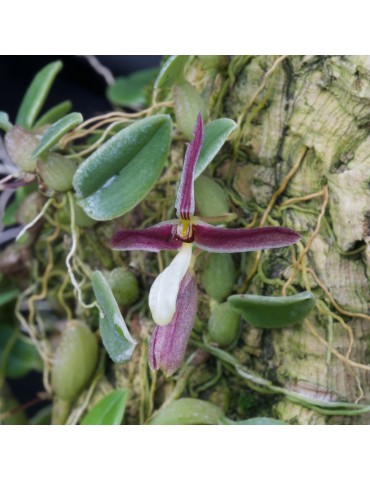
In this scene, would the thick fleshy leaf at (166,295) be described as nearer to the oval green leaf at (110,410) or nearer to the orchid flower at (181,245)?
the orchid flower at (181,245)

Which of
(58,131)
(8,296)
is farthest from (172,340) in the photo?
(8,296)

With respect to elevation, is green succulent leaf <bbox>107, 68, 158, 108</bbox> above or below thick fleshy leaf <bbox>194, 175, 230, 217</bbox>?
above

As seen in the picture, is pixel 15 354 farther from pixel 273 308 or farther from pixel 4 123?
pixel 273 308

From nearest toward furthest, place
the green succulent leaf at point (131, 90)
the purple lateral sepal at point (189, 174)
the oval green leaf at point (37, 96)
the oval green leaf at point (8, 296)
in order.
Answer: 1. the purple lateral sepal at point (189, 174)
2. the oval green leaf at point (37, 96)
3. the oval green leaf at point (8, 296)
4. the green succulent leaf at point (131, 90)

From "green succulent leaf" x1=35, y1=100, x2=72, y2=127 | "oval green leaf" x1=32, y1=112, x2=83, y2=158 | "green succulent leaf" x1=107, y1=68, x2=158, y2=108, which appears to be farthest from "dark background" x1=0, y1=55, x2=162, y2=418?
"oval green leaf" x1=32, y1=112, x2=83, y2=158

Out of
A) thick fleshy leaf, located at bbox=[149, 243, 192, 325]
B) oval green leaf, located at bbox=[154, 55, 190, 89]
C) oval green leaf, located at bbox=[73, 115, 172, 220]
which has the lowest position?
thick fleshy leaf, located at bbox=[149, 243, 192, 325]

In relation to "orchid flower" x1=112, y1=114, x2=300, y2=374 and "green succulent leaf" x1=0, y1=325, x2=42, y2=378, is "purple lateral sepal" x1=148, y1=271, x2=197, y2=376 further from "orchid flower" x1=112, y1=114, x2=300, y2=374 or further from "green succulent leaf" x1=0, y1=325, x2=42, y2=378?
"green succulent leaf" x1=0, y1=325, x2=42, y2=378

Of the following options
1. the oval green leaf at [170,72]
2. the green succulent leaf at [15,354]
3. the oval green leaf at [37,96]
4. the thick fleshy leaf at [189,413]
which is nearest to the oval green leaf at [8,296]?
the green succulent leaf at [15,354]
